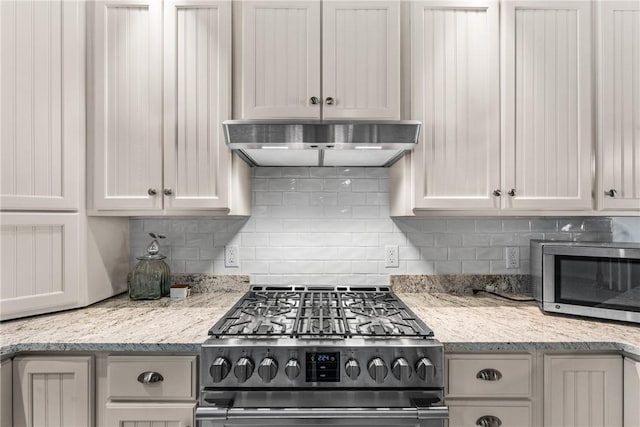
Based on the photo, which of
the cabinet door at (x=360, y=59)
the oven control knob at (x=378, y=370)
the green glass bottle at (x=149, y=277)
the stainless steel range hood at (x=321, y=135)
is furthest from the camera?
the green glass bottle at (x=149, y=277)

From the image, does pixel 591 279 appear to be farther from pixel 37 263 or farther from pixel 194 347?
pixel 37 263

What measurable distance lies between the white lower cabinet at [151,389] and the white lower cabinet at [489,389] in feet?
3.07

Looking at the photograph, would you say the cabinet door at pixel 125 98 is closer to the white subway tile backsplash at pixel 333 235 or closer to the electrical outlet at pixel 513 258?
the white subway tile backsplash at pixel 333 235

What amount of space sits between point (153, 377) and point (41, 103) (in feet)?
4.09

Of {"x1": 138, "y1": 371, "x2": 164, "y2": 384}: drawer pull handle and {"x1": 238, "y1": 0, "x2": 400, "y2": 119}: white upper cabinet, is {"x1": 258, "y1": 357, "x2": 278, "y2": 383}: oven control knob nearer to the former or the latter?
{"x1": 138, "y1": 371, "x2": 164, "y2": 384}: drawer pull handle

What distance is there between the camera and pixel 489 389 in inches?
54.6

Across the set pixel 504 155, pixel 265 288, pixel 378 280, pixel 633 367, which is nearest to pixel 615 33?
pixel 504 155

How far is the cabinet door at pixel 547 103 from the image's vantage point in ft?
5.83

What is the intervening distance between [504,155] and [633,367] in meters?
0.95

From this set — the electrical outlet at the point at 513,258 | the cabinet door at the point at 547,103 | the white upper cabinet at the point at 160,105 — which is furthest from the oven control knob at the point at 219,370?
the electrical outlet at the point at 513,258

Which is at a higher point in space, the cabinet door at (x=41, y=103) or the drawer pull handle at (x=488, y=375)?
the cabinet door at (x=41, y=103)

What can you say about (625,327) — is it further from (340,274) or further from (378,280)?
(340,274)

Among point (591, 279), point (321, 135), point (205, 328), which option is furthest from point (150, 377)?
point (591, 279)

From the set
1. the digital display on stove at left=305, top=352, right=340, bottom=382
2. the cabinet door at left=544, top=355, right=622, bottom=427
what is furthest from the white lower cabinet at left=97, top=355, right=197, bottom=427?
the cabinet door at left=544, top=355, right=622, bottom=427
